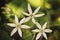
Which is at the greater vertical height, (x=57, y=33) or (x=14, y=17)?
(x=14, y=17)

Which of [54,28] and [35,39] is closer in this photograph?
[35,39]

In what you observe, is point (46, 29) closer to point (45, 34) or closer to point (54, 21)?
point (45, 34)

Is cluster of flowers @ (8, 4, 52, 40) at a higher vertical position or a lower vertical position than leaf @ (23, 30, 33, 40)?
higher

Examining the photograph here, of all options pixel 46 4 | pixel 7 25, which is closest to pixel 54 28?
pixel 46 4

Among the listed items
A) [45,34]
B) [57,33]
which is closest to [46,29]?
[45,34]

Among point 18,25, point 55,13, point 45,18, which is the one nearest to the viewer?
point 18,25

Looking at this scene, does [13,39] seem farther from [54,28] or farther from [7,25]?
[54,28]

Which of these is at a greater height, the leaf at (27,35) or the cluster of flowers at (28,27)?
the cluster of flowers at (28,27)

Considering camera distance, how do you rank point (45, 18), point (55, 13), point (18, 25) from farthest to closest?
1. point (55, 13)
2. point (45, 18)
3. point (18, 25)
